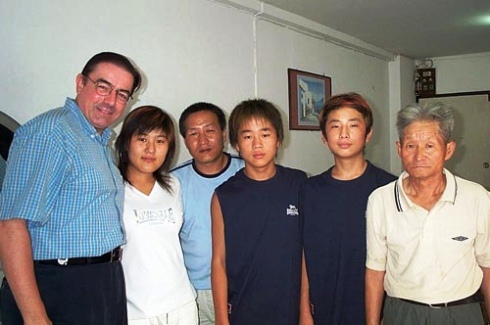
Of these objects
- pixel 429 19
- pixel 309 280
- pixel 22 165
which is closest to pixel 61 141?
pixel 22 165

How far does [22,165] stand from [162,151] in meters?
0.59

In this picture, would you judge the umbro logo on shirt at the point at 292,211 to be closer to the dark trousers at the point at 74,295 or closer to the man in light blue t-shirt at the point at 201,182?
the man in light blue t-shirt at the point at 201,182

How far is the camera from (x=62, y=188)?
146 centimetres

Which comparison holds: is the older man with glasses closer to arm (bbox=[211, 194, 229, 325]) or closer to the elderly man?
arm (bbox=[211, 194, 229, 325])

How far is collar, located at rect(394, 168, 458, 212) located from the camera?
60.0 inches

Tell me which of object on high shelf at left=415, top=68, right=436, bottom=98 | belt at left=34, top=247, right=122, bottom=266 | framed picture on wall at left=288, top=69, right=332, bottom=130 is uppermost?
object on high shelf at left=415, top=68, right=436, bottom=98

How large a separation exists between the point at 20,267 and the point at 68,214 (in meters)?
0.20

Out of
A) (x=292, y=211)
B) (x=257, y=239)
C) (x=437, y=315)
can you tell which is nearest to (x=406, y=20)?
(x=292, y=211)

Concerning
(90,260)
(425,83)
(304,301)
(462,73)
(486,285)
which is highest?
(462,73)

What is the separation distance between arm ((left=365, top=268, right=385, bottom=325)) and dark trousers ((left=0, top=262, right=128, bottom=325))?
0.89 m

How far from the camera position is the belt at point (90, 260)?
1453mm

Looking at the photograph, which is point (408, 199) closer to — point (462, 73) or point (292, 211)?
point (292, 211)

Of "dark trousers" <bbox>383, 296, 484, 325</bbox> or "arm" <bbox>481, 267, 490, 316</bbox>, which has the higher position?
"arm" <bbox>481, 267, 490, 316</bbox>

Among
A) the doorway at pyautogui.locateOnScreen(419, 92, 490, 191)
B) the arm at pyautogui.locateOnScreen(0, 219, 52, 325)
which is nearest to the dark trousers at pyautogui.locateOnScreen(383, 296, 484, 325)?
the arm at pyautogui.locateOnScreen(0, 219, 52, 325)
